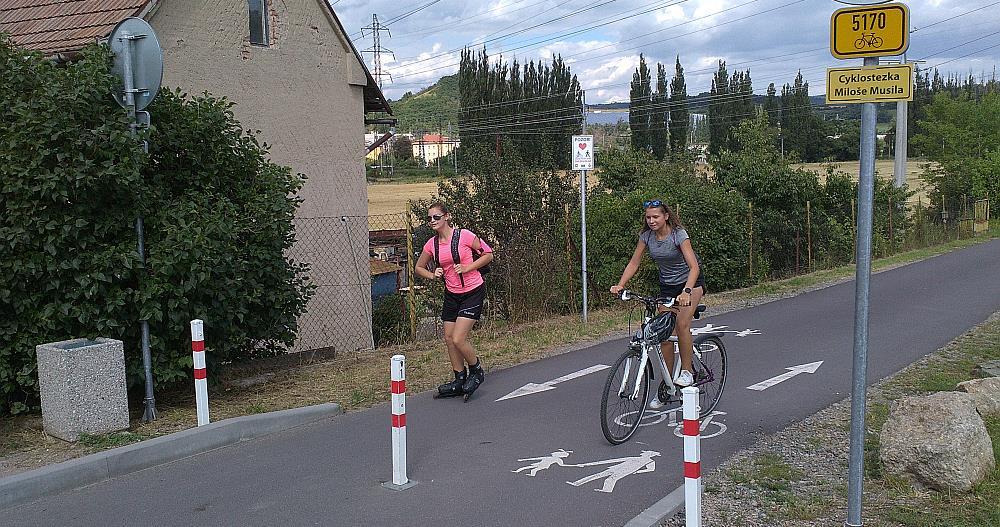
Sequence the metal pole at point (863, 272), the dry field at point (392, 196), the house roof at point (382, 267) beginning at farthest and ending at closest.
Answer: the dry field at point (392, 196) → the house roof at point (382, 267) → the metal pole at point (863, 272)

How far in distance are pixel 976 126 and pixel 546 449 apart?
40737 millimetres

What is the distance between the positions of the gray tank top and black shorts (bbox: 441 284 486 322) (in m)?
1.76

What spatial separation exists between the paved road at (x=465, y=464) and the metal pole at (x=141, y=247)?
1057 millimetres

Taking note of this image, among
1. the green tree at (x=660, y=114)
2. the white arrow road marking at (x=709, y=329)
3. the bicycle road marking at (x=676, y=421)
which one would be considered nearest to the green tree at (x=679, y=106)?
the green tree at (x=660, y=114)

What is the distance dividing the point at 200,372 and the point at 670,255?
3936mm

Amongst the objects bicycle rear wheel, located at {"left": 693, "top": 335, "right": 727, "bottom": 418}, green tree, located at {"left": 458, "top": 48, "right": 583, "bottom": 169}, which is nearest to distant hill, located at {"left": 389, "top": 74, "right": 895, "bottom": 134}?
green tree, located at {"left": 458, "top": 48, "right": 583, "bottom": 169}

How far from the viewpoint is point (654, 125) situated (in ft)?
247

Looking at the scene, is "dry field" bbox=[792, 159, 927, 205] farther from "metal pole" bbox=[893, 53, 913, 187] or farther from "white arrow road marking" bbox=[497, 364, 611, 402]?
"white arrow road marking" bbox=[497, 364, 611, 402]

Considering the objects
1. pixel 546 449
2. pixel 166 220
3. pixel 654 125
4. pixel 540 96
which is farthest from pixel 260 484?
pixel 540 96

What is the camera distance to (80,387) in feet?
22.2

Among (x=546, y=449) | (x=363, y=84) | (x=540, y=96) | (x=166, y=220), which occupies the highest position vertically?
(x=540, y=96)

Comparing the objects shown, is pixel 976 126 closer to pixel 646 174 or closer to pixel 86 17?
pixel 646 174

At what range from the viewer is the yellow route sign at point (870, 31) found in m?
4.35

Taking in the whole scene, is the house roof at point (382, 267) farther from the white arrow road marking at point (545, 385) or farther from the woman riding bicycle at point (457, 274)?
the woman riding bicycle at point (457, 274)
